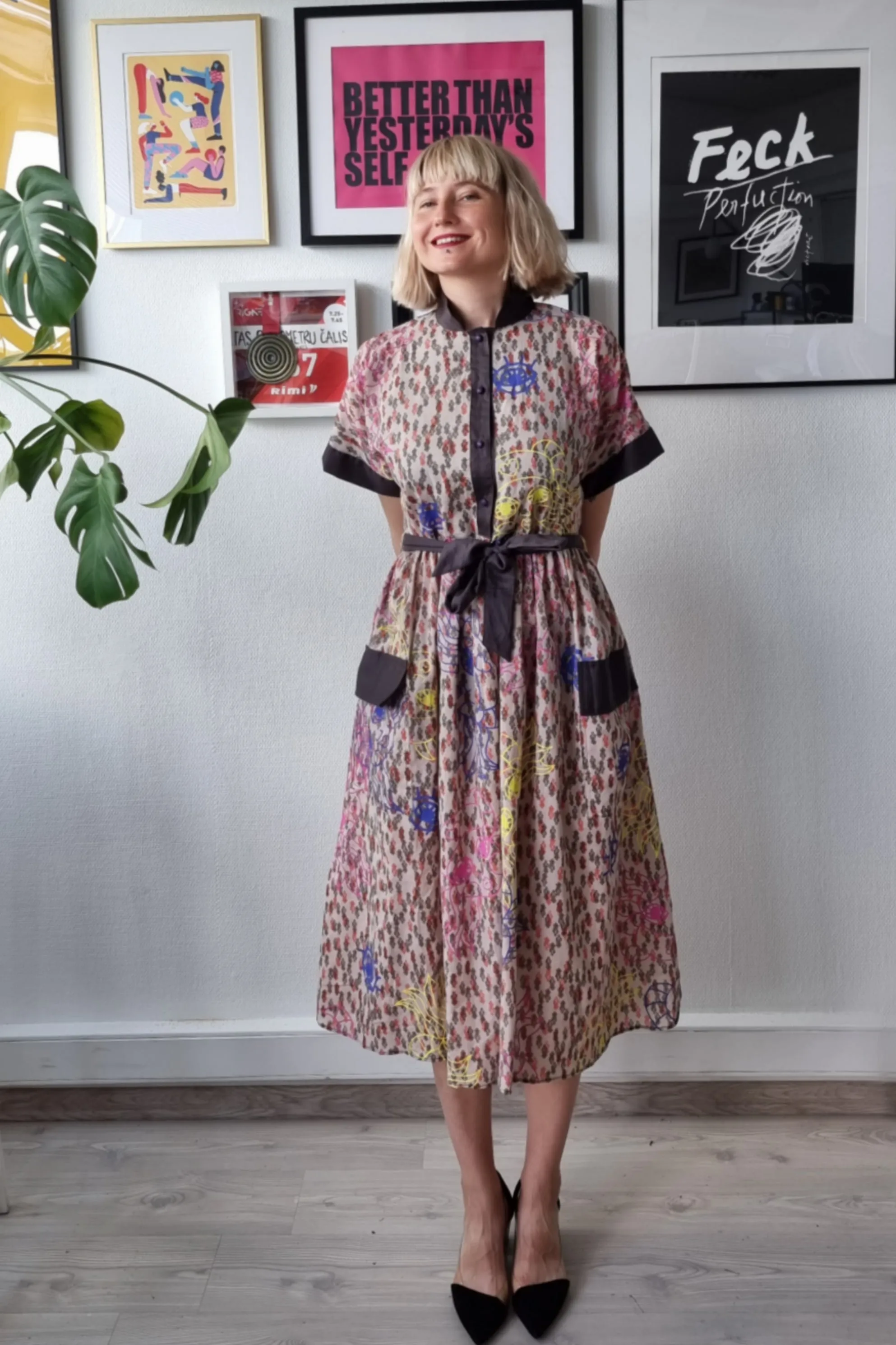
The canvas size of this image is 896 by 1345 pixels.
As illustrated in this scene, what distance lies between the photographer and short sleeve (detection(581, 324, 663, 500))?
140cm

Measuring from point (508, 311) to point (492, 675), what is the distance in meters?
0.46

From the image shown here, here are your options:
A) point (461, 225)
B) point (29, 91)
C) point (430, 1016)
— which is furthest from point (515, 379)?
point (29, 91)

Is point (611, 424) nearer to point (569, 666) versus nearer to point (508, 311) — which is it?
point (508, 311)

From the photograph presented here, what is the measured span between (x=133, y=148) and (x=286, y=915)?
1289 millimetres

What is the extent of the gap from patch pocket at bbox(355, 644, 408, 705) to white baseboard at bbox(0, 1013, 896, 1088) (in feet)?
2.55

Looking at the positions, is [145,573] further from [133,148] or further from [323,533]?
[133,148]

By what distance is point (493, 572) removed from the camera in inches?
54.0

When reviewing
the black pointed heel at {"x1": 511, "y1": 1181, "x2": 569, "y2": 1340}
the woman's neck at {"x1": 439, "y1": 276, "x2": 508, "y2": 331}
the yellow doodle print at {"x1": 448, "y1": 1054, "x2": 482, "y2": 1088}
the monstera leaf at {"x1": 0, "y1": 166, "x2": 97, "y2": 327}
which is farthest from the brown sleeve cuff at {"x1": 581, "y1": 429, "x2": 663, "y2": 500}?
the black pointed heel at {"x1": 511, "y1": 1181, "x2": 569, "y2": 1340}

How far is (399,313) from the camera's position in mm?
1740

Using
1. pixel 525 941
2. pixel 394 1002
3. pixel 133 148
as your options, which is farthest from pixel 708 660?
pixel 133 148

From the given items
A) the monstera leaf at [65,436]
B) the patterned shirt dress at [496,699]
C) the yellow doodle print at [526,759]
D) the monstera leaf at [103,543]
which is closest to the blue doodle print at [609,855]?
the patterned shirt dress at [496,699]

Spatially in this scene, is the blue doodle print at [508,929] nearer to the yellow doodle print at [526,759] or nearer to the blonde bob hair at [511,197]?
the yellow doodle print at [526,759]

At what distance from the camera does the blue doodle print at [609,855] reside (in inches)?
55.8

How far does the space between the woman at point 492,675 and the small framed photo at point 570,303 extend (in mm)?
285
